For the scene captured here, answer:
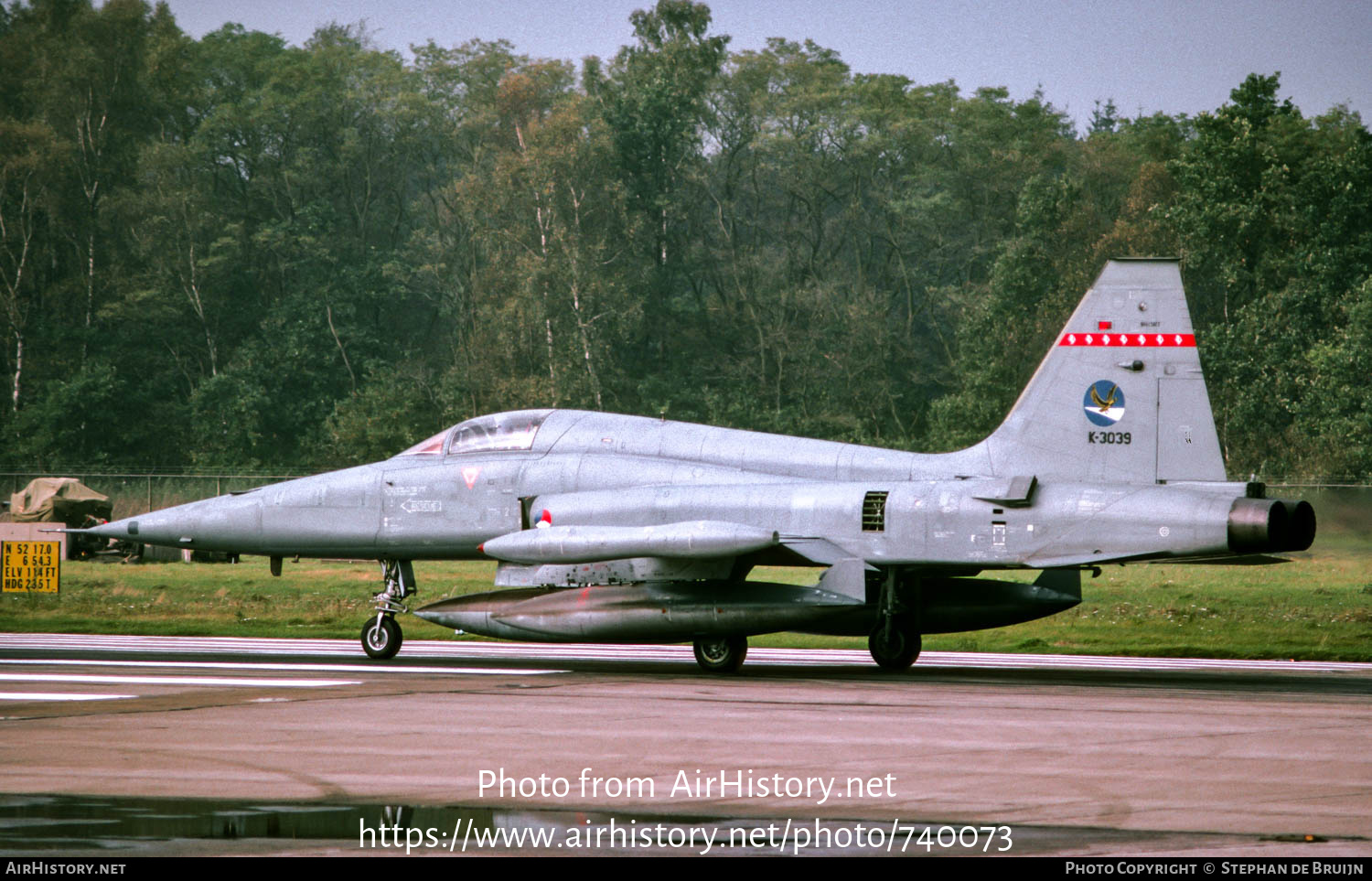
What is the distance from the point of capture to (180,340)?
66.4 m

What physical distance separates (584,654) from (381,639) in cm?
340

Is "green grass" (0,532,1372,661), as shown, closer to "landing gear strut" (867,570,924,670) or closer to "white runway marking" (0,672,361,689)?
"landing gear strut" (867,570,924,670)

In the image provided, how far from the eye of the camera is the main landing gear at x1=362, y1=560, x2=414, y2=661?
1894cm

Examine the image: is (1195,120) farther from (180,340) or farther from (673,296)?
(180,340)

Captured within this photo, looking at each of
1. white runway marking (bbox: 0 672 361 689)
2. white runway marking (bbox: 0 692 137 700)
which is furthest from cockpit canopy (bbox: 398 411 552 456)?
white runway marking (bbox: 0 692 137 700)

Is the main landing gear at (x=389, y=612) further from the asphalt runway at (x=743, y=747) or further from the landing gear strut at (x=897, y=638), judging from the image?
the landing gear strut at (x=897, y=638)

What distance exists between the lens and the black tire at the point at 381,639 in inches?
744

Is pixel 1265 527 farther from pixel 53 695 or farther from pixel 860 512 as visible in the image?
pixel 53 695

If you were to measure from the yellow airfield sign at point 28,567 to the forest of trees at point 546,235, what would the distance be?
1043 inches

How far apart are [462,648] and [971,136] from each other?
50.3 meters

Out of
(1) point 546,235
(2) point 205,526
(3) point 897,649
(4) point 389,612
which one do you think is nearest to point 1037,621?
(3) point 897,649

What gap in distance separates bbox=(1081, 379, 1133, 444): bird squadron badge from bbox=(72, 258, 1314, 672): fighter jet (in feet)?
0.07

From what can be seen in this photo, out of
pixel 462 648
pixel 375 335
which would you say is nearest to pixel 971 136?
pixel 375 335

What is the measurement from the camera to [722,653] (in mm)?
17203
